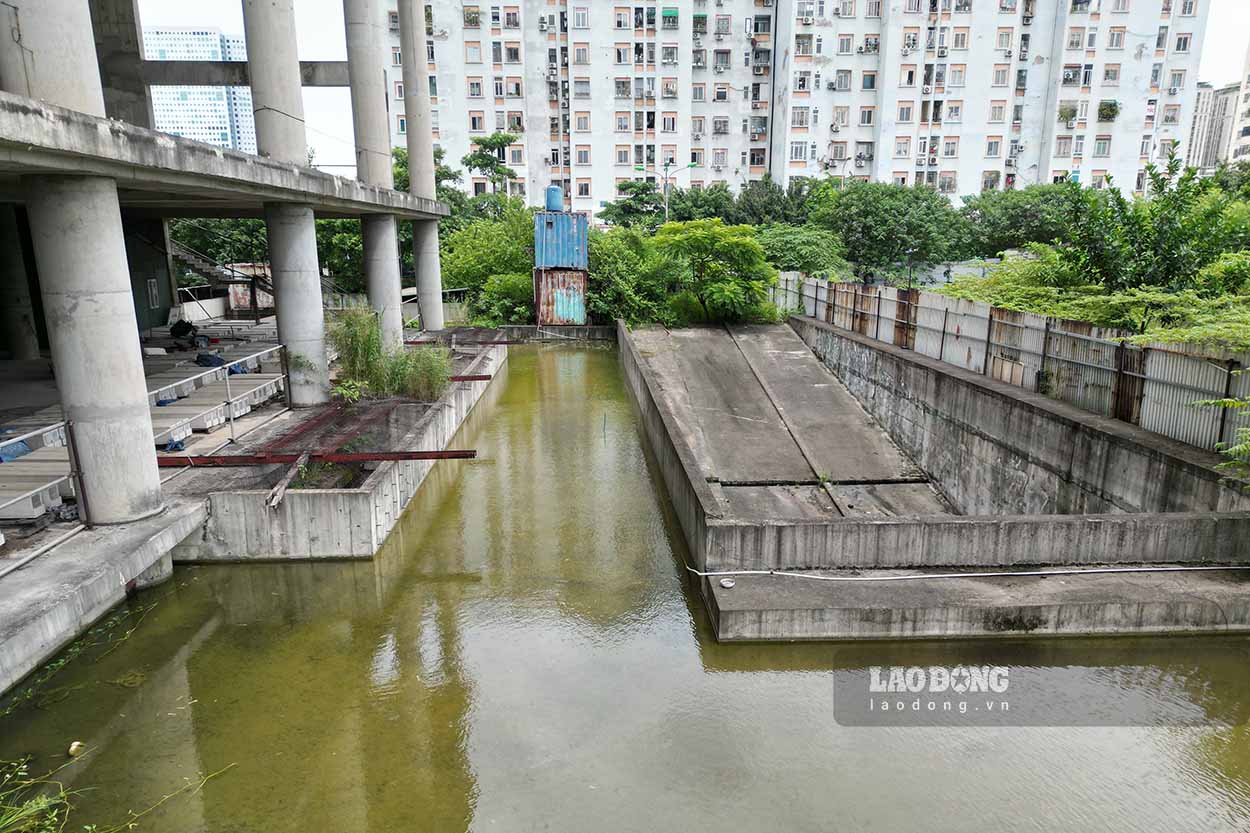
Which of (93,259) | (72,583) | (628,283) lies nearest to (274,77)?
(93,259)

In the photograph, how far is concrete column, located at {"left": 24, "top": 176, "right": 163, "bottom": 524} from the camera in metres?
7.44

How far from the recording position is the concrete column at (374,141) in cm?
1627

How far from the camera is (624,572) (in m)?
9.08

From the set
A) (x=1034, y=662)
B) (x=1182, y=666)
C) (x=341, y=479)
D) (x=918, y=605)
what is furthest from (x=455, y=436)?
(x=1182, y=666)

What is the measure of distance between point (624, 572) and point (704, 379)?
10742 millimetres

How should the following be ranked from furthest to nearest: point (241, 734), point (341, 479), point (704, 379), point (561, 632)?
point (704, 379) → point (341, 479) → point (561, 632) → point (241, 734)

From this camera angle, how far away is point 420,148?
21906 millimetres

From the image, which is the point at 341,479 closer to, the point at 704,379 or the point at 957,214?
the point at 704,379

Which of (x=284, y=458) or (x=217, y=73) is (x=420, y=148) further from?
(x=284, y=458)

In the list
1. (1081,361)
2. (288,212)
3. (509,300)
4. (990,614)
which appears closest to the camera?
(990,614)

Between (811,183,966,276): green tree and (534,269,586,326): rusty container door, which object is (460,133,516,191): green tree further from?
(811,183,966,276): green tree

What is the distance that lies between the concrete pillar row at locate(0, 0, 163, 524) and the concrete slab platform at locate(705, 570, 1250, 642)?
258 inches

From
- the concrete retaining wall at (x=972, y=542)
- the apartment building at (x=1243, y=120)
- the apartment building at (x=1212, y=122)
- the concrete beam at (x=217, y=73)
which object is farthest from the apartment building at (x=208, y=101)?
the apartment building at (x=1212, y=122)

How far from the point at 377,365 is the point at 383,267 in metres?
5.22
